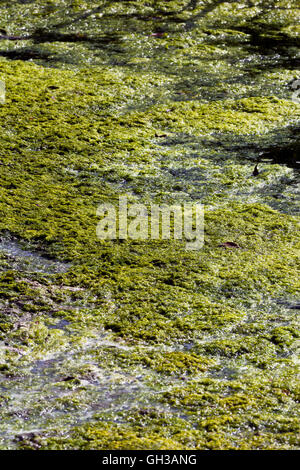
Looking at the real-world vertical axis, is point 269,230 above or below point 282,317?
above

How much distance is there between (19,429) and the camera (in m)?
2.09

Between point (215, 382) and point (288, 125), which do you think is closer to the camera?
point (215, 382)

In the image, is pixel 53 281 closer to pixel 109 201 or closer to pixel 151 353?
pixel 151 353

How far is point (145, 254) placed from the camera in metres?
3.23

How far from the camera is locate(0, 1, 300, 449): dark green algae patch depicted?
221 cm

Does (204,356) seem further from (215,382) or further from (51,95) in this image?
(51,95)

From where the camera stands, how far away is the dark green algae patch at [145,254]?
2215mm

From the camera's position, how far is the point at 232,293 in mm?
3016

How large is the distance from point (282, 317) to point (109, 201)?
51.6 inches
